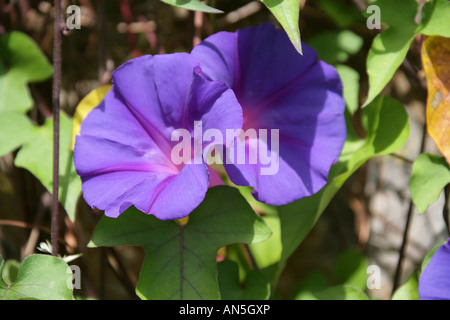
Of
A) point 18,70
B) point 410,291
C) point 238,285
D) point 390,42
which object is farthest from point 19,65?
point 410,291

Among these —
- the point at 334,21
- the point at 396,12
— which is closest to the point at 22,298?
the point at 396,12

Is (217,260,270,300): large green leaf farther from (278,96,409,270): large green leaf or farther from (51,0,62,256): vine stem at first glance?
(51,0,62,256): vine stem

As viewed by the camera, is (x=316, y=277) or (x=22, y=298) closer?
(x=22, y=298)

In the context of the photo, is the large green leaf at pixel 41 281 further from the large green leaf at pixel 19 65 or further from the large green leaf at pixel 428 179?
the large green leaf at pixel 428 179

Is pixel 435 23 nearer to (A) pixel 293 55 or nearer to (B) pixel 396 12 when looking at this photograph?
(B) pixel 396 12

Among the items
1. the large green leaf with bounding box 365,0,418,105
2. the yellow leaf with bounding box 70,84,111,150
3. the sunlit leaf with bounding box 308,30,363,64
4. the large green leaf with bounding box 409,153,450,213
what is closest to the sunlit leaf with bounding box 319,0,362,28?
the sunlit leaf with bounding box 308,30,363,64
